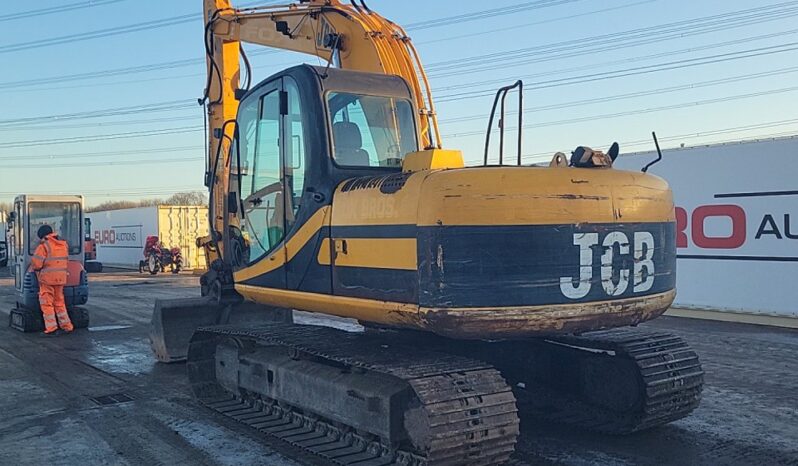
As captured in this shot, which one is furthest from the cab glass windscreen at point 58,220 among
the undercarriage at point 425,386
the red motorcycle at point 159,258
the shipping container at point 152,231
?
the shipping container at point 152,231

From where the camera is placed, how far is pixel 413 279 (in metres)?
4.45

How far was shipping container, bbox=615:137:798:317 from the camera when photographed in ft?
39.7

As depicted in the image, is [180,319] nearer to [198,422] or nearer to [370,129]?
[198,422]

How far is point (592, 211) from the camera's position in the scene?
180 inches

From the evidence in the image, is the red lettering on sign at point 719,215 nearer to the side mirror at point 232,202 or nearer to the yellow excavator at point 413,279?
the yellow excavator at point 413,279

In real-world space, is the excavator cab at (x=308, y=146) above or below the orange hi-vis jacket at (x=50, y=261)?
above

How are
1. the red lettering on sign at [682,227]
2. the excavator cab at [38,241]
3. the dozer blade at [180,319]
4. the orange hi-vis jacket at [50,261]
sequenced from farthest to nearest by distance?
the red lettering on sign at [682,227]
the excavator cab at [38,241]
the orange hi-vis jacket at [50,261]
the dozer blade at [180,319]

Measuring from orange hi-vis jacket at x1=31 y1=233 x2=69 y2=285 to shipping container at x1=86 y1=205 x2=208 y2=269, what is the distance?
1945 centimetres

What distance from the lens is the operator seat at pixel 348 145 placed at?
542 centimetres

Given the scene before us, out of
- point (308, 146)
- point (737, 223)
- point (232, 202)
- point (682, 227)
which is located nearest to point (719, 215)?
point (737, 223)

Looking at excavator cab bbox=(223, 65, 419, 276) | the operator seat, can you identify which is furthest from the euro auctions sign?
the operator seat

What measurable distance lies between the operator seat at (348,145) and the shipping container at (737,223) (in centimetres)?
917

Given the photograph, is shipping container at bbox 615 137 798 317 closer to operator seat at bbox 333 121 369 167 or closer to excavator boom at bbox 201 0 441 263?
excavator boom at bbox 201 0 441 263

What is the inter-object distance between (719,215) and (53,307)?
11.3 meters
